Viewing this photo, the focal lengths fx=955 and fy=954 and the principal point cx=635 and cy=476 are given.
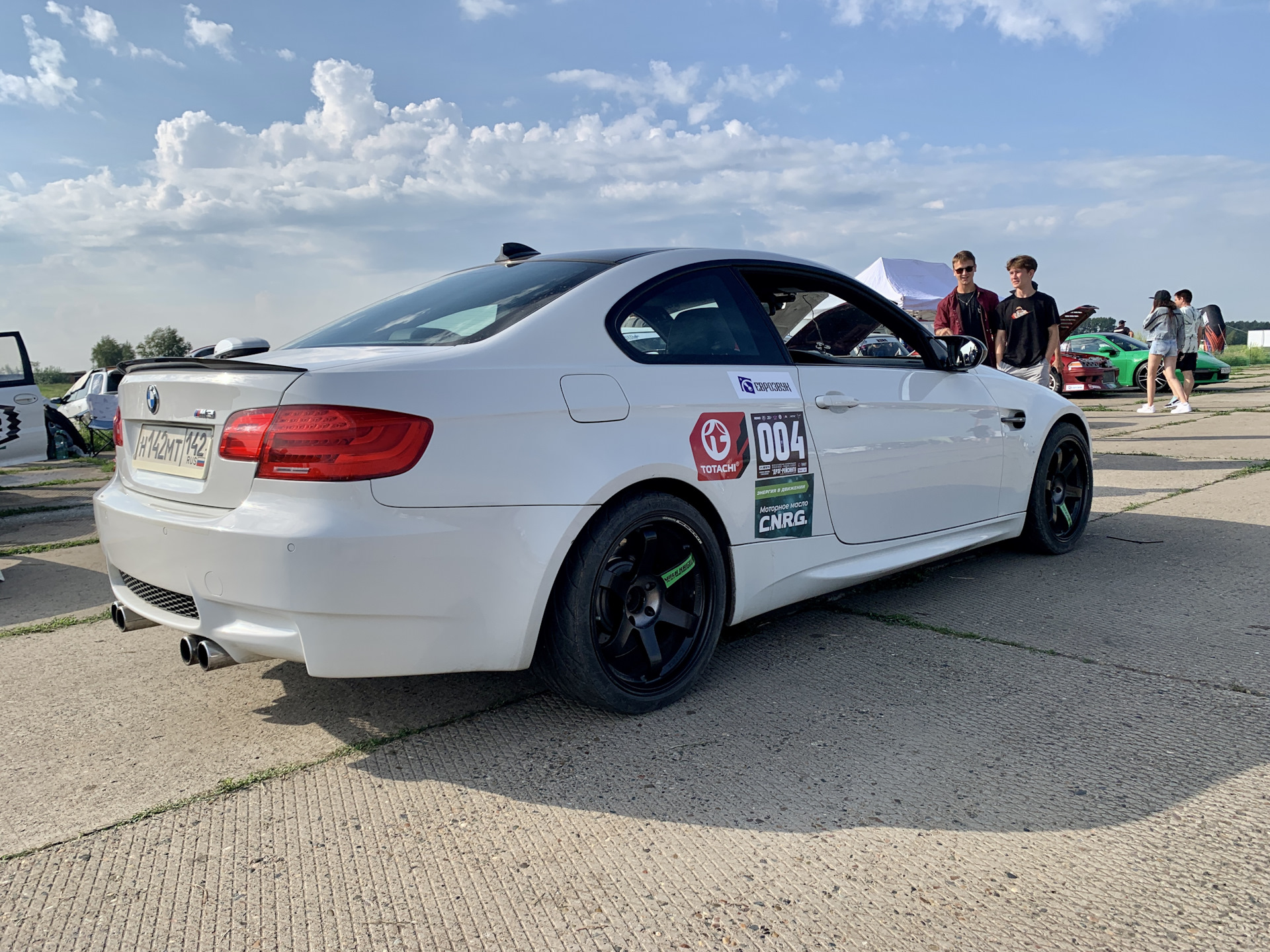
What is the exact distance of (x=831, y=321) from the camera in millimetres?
4246

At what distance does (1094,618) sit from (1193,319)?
15130mm

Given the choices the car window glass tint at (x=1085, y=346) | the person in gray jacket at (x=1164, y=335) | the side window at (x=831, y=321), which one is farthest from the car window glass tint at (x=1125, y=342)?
the side window at (x=831, y=321)

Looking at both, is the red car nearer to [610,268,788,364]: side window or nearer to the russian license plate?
[610,268,788,364]: side window

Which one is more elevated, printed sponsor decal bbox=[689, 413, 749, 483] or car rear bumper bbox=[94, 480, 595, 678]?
printed sponsor decal bbox=[689, 413, 749, 483]

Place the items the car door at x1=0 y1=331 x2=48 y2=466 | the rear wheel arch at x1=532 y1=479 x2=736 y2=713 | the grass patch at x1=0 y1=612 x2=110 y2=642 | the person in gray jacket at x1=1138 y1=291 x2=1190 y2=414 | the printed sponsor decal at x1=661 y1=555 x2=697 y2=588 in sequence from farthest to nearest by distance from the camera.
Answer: the person in gray jacket at x1=1138 y1=291 x2=1190 y2=414
the car door at x1=0 y1=331 x2=48 y2=466
the grass patch at x1=0 y1=612 x2=110 y2=642
the printed sponsor decal at x1=661 y1=555 x2=697 y2=588
the rear wheel arch at x1=532 y1=479 x2=736 y2=713

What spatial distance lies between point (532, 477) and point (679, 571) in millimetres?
688

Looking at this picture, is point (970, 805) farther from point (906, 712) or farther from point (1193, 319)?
point (1193, 319)

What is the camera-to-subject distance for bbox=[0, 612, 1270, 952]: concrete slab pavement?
1900mm

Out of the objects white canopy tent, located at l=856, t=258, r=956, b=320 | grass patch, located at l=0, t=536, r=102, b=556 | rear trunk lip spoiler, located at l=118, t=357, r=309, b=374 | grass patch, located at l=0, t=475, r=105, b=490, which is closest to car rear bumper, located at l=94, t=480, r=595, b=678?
rear trunk lip spoiler, located at l=118, t=357, r=309, b=374

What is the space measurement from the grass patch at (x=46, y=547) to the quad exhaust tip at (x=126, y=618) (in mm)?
3540

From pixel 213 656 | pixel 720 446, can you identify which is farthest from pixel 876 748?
pixel 213 656

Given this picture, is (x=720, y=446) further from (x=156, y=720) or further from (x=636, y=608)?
(x=156, y=720)

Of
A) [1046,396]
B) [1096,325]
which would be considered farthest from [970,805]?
[1096,325]

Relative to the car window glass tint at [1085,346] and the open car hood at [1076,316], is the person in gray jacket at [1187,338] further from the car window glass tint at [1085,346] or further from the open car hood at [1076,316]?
the open car hood at [1076,316]
